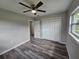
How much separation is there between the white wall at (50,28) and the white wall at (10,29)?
2038 mm

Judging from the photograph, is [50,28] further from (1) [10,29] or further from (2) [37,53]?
(1) [10,29]

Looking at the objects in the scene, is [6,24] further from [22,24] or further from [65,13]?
[65,13]

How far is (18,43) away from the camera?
422cm

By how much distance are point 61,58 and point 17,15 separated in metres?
3.77

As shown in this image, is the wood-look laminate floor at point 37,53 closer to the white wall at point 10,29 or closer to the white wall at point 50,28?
the white wall at point 10,29

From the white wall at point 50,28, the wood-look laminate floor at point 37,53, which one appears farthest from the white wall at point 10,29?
the white wall at point 50,28

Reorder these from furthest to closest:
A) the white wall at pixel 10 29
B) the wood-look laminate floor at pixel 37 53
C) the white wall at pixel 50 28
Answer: the white wall at pixel 50 28 → the white wall at pixel 10 29 → the wood-look laminate floor at pixel 37 53

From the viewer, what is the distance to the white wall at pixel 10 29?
3125 mm

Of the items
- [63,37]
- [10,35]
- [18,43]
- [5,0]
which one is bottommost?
[18,43]

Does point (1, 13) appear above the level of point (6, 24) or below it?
above

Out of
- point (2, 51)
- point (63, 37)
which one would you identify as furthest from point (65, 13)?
point (2, 51)

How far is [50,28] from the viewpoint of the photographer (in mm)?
5113

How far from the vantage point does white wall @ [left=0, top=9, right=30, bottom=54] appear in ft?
10.3

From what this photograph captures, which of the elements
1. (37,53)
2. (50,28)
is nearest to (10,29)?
(37,53)
